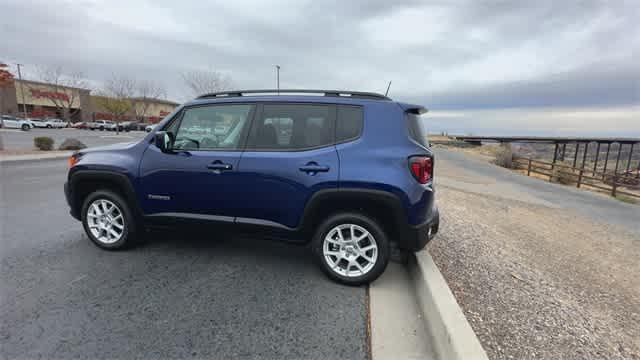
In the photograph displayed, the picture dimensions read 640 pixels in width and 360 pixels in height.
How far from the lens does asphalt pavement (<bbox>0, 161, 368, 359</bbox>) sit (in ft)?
7.55

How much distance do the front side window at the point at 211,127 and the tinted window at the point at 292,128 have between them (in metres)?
0.21

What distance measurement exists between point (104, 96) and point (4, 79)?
39.4 m

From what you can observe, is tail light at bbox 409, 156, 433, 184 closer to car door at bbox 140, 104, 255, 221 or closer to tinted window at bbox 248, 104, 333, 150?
tinted window at bbox 248, 104, 333, 150

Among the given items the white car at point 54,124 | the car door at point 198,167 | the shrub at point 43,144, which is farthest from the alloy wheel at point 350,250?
the white car at point 54,124

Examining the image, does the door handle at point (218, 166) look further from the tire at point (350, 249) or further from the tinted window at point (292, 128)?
the tire at point (350, 249)

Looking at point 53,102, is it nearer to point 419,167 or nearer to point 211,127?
point 211,127

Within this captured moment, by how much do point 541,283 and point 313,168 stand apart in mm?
2943

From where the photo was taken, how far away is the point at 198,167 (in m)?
3.44

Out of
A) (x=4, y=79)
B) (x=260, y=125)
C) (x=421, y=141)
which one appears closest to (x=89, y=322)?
(x=260, y=125)

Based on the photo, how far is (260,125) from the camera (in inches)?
135

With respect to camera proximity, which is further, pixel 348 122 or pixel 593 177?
pixel 593 177

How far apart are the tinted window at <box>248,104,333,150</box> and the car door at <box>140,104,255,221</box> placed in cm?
18

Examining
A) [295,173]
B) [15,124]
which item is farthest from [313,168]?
[15,124]

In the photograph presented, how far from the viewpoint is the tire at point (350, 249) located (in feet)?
10.3
